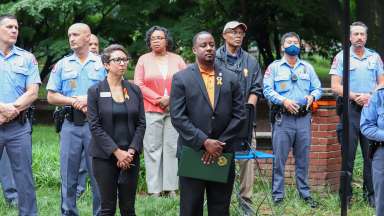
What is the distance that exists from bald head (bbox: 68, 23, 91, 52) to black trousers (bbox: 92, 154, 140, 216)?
1.38 meters

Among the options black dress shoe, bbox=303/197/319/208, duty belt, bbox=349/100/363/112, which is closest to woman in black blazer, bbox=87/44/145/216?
black dress shoe, bbox=303/197/319/208

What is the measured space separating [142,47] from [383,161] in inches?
367

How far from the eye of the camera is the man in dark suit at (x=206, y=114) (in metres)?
6.21

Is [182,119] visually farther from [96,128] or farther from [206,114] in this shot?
[96,128]

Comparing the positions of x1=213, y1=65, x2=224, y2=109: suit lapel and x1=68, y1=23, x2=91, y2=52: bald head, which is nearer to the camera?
x1=213, y1=65, x2=224, y2=109: suit lapel

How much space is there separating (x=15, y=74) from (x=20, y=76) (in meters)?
0.06

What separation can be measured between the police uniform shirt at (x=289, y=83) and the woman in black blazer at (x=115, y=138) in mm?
2302

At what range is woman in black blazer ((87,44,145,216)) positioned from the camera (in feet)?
21.6

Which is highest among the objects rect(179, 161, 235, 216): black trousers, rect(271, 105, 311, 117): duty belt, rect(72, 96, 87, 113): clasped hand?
rect(72, 96, 87, 113): clasped hand

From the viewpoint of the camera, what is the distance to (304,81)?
28.3 feet

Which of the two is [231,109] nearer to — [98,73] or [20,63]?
[98,73]

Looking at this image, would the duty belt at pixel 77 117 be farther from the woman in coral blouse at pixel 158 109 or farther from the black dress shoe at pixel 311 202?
the black dress shoe at pixel 311 202

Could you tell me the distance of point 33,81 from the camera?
730 cm

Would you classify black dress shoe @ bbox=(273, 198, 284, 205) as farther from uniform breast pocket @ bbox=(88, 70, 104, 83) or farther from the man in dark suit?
uniform breast pocket @ bbox=(88, 70, 104, 83)
